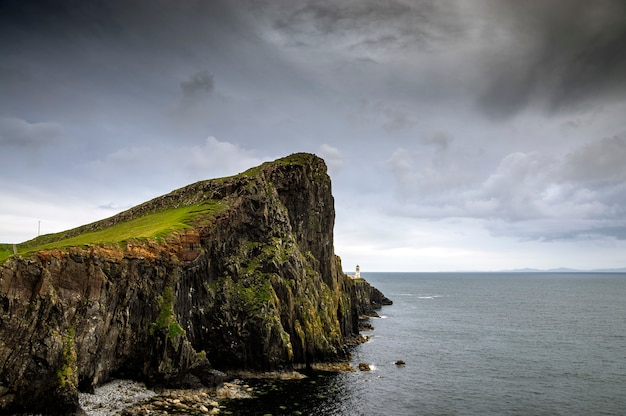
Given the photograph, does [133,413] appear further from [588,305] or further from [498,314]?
[588,305]

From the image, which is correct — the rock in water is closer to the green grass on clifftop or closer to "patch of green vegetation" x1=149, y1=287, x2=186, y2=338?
"patch of green vegetation" x1=149, y1=287, x2=186, y2=338

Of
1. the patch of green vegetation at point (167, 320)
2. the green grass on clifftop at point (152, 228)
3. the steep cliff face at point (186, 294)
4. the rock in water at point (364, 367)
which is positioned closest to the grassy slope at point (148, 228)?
the green grass on clifftop at point (152, 228)

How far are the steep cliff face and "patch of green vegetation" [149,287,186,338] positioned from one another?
14 cm

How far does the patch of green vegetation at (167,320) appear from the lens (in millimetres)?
55219

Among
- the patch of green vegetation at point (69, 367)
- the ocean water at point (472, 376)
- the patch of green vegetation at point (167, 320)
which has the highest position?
the patch of green vegetation at point (167, 320)

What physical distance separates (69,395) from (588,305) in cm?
19328

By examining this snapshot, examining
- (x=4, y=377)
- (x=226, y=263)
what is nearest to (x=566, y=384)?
(x=226, y=263)

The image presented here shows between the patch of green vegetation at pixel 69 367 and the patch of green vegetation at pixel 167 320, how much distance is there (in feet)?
36.1

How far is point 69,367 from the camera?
43.7 metres

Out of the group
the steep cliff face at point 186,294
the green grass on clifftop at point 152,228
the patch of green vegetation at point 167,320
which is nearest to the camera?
the steep cliff face at point 186,294

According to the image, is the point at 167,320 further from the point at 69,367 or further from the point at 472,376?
the point at 472,376

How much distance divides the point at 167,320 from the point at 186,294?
267 inches

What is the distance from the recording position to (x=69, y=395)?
42.4 metres

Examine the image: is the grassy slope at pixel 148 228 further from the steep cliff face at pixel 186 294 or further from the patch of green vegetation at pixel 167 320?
the patch of green vegetation at pixel 167 320
